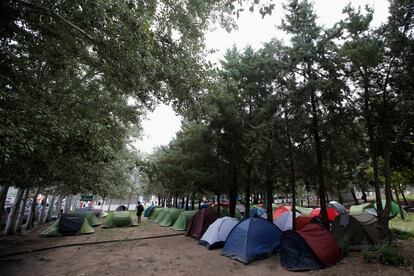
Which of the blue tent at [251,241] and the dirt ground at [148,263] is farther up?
the blue tent at [251,241]

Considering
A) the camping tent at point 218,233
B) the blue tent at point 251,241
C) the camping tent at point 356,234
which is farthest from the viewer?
the camping tent at point 218,233

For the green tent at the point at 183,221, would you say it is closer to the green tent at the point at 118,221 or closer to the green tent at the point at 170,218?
the green tent at the point at 170,218

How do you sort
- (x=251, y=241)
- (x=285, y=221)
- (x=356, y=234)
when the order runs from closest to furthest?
(x=251, y=241), (x=356, y=234), (x=285, y=221)

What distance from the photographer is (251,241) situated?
957 centimetres

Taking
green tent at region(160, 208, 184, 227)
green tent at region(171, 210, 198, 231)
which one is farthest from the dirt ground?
green tent at region(160, 208, 184, 227)

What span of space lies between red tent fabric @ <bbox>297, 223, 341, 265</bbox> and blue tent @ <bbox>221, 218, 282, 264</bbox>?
61.9 inches

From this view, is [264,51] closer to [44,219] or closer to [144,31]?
[144,31]

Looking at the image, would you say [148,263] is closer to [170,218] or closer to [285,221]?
[285,221]

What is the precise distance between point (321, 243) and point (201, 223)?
7.01 meters

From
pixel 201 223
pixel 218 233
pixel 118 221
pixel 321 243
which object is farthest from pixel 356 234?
pixel 118 221

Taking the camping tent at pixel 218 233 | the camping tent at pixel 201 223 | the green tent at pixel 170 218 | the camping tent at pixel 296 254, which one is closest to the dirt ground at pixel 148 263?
the camping tent at pixel 296 254

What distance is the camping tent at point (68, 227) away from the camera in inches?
627

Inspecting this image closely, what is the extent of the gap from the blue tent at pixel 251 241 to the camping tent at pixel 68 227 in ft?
35.7

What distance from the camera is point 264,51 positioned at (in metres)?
12.3
